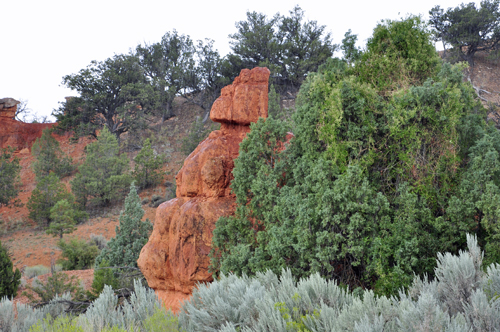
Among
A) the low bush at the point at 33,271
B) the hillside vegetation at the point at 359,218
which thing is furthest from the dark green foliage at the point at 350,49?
the low bush at the point at 33,271

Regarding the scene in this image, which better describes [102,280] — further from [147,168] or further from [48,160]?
[48,160]

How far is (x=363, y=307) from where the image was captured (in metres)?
3.69

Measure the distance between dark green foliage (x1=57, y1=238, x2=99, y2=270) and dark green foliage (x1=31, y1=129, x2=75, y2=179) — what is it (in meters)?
15.7

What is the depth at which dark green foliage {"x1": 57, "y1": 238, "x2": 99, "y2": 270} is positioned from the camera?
63.3 feet

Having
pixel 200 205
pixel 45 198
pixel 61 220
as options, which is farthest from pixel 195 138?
pixel 200 205

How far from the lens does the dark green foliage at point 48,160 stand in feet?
108

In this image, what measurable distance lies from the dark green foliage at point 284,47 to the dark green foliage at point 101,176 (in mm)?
15052

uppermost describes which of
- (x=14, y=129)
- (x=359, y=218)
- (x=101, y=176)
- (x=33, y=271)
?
(x=14, y=129)

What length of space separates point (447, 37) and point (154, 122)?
1287 inches

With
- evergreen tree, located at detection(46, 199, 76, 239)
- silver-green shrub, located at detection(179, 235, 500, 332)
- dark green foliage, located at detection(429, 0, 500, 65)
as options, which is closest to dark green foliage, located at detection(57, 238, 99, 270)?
evergreen tree, located at detection(46, 199, 76, 239)

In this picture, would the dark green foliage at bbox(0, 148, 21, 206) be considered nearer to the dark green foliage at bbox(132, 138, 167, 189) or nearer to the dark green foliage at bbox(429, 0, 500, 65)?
the dark green foliage at bbox(132, 138, 167, 189)

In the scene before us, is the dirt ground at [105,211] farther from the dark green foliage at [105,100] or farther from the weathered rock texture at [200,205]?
the weathered rock texture at [200,205]

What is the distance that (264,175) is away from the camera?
826 cm

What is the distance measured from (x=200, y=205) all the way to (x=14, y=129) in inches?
1787
